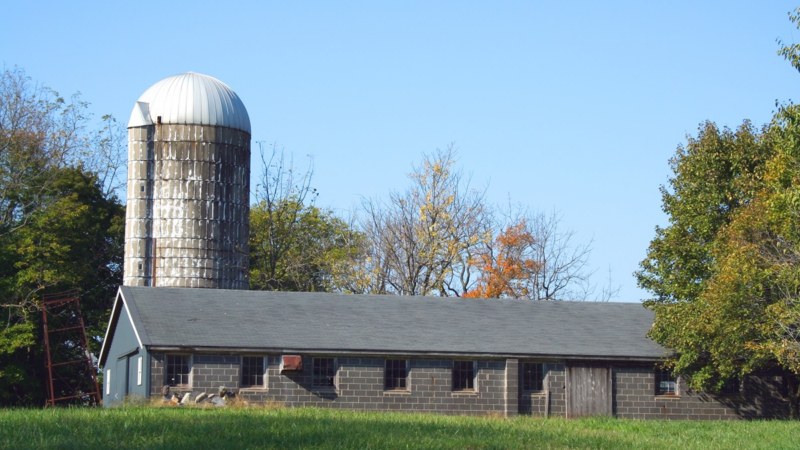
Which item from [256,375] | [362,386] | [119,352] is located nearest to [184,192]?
[119,352]

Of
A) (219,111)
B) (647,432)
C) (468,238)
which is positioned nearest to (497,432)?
(647,432)

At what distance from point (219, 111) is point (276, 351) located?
15.0 meters

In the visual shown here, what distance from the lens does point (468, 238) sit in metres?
54.6

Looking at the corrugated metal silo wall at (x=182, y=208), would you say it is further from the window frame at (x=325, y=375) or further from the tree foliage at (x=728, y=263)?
the tree foliage at (x=728, y=263)

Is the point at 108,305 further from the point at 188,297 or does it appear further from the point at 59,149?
the point at 188,297

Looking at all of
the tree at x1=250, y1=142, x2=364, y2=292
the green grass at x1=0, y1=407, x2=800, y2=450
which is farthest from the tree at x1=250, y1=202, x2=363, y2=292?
the green grass at x1=0, y1=407, x2=800, y2=450

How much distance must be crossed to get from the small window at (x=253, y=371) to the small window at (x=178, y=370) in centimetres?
166

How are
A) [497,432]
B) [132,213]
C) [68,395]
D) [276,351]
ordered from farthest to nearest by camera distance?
[68,395] → [132,213] → [276,351] → [497,432]

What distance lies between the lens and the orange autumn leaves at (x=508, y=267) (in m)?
55.1

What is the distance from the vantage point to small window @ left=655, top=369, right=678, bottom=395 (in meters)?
32.6

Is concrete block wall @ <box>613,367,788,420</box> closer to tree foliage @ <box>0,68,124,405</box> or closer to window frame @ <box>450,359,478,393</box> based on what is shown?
window frame @ <box>450,359,478,393</box>

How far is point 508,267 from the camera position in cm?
5641

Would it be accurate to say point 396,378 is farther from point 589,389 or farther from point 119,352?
point 119,352

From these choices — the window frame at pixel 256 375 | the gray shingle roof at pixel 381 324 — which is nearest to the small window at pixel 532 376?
the gray shingle roof at pixel 381 324
